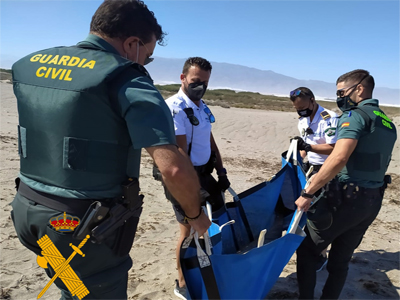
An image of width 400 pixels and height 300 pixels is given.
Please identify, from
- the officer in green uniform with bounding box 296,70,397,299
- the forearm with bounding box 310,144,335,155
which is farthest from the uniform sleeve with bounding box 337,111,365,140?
the forearm with bounding box 310,144,335,155

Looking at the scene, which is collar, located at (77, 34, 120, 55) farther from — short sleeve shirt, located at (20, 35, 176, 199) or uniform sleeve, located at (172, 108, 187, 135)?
uniform sleeve, located at (172, 108, 187, 135)

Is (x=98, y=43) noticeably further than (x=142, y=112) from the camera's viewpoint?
Yes

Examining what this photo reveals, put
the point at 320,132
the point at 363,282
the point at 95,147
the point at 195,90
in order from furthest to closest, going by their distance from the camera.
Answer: the point at 320,132 < the point at 363,282 < the point at 195,90 < the point at 95,147

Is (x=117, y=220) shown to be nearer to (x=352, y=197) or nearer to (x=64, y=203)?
(x=64, y=203)

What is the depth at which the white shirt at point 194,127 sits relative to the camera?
9.61 ft

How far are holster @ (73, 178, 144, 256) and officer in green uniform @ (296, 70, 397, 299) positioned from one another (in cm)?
148

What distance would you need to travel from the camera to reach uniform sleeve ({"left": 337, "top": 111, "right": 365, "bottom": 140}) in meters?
2.50

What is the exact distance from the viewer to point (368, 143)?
2.60 metres

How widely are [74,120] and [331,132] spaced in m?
3.14

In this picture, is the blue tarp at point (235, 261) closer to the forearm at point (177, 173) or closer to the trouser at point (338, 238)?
the trouser at point (338, 238)

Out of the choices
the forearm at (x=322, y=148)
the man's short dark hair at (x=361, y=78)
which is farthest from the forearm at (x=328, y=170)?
the forearm at (x=322, y=148)

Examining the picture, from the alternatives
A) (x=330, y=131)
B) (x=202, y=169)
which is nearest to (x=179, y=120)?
(x=202, y=169)

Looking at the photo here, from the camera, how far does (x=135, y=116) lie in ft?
4.96

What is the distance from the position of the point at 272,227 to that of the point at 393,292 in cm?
141
